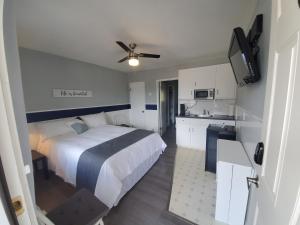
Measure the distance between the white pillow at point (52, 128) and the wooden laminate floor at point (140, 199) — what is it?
0.76 m

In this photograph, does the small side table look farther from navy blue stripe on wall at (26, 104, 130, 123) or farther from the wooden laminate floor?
navy blue stripe on wall at (26, 104, 130, 123)

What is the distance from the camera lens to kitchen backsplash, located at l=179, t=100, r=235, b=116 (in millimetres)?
3444

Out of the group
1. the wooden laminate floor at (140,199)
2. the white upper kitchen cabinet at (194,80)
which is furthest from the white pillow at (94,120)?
the white upper kitchen cabinet at (194,80)

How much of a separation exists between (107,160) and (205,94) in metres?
2.84

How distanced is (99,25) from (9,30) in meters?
1.54

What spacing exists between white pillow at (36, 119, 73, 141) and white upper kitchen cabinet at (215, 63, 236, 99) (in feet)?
11.9

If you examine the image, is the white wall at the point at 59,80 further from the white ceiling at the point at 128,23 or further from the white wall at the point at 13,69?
the white wall at the point at 13,69

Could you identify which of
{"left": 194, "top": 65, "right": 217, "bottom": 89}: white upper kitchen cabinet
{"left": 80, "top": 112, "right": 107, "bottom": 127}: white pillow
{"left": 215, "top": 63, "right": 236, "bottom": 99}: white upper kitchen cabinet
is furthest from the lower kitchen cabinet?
{"left": 80, "top": 112, "right": 107, "bottom": 127}: white pillow

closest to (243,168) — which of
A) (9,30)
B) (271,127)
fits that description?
(271,127)

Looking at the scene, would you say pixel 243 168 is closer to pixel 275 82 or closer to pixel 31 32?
pixel 275 82

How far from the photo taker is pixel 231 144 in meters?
1.88

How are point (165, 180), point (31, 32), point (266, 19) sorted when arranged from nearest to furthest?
point (266, 19)
point (31, 32)
point (165, 180)

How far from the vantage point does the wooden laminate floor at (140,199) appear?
1.56 meters

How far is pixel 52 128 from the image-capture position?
2.68 metres
